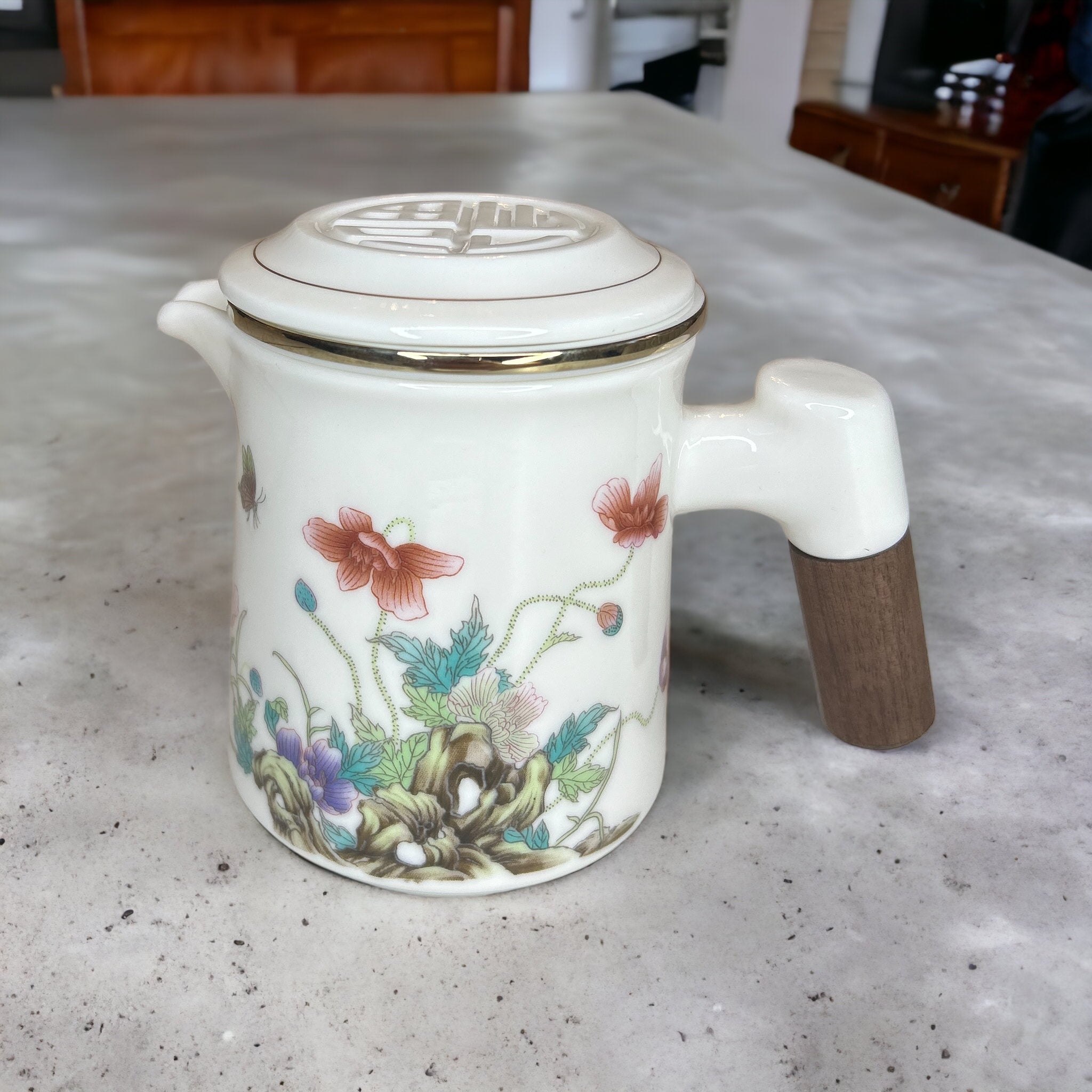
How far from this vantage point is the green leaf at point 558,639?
1.45 ft

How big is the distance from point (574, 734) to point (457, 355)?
0.54 ft

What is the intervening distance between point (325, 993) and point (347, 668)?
4.7 inches

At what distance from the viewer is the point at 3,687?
60 cm

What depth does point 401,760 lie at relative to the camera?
45 cm

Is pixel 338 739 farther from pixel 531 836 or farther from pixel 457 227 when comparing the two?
pixel 457 227

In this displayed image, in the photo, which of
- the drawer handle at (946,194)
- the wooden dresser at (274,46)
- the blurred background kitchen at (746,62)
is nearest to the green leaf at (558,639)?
the blurred background kitchen at (746,62)

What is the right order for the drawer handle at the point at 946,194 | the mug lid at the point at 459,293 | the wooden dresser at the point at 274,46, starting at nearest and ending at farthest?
the mug lid at the point at 459,293, the drawer handle at the point at 946,194, the wooden dresser at the point at 274,46

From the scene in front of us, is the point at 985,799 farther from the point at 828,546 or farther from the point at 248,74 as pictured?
the point at 248,74

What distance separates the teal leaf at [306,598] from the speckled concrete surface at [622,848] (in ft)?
0.39

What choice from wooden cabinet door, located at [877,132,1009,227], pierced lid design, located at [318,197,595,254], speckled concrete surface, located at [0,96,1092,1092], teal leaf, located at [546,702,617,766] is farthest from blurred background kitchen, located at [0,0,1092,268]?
teal leaf, located at [546,702,617,766]

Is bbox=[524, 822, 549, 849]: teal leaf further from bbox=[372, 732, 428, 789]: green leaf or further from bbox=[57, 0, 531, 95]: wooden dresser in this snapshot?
bbox=[57, 0, 531, 95]: wooden dresser

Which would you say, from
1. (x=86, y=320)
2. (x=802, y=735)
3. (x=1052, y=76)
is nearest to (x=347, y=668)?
(x=802, y=735)

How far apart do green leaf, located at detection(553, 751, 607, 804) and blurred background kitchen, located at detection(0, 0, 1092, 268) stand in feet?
9.13

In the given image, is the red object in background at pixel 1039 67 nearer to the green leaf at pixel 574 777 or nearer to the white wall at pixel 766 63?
the white wall at pixel 766 63
